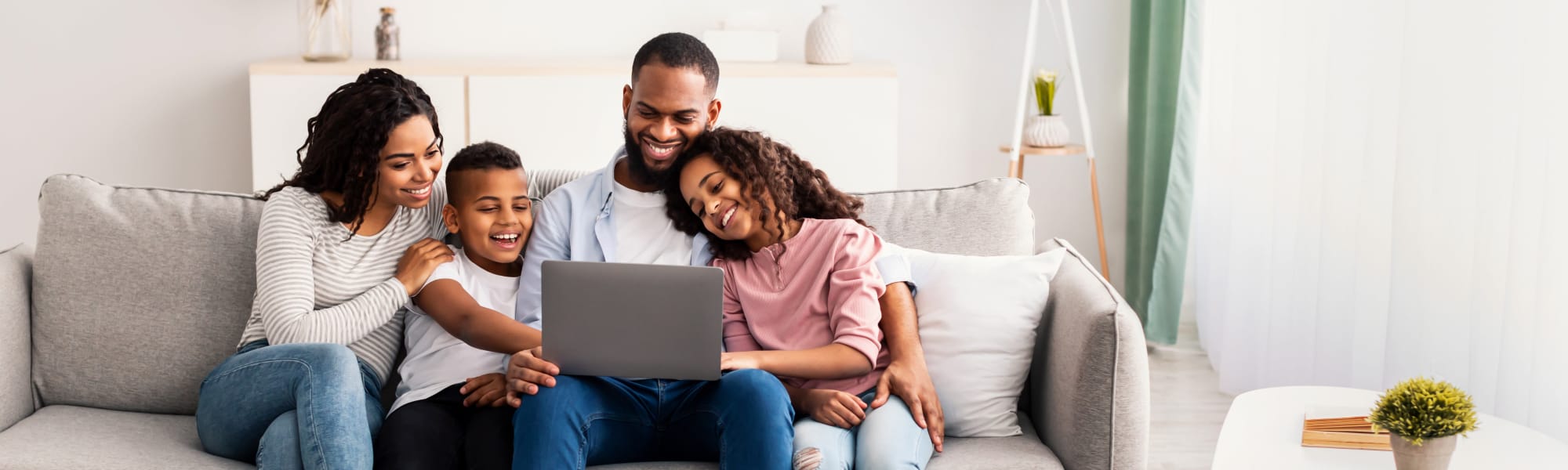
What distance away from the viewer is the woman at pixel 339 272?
5.60 ft

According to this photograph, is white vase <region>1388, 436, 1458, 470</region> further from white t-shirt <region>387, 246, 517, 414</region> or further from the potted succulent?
white t-shirt <region>387, 246, 517, 414</region>

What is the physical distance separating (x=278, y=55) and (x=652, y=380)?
2.49m

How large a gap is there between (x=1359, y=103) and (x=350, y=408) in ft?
6.82

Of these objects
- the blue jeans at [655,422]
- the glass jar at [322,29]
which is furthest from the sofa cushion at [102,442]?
the glass jar at [322,29]

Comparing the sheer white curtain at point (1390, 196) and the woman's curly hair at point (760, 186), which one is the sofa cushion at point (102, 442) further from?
the sheer white curtain at point (1390, 196)

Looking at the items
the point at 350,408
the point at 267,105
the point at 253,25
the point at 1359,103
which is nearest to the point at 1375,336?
the point at 1359,103

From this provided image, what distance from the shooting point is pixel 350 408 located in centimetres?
167

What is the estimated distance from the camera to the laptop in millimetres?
1642

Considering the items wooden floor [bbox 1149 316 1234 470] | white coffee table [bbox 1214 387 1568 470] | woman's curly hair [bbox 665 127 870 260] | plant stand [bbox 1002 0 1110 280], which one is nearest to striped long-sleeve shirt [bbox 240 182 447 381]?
woman's curly hair [bbox 665 127 870 260]

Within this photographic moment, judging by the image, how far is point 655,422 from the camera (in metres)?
1.78

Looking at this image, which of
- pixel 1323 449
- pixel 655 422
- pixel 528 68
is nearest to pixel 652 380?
pixel 655 422

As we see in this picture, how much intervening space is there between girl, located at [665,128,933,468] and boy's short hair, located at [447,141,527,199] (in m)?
0.27

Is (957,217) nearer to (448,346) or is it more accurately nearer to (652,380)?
(652,380)

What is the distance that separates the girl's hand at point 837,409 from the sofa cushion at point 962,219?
423 millimetres
